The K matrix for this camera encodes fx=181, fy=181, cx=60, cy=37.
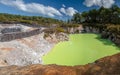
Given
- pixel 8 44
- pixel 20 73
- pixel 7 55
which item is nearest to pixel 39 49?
pixel 8 44

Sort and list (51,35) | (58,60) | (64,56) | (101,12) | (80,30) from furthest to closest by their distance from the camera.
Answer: (101,12) → (80,30) → (51,35) → (64,56) → (58,60)

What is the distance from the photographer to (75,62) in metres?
23.7

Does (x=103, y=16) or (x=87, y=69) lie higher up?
(x=103, y=16)

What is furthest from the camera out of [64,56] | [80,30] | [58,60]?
[80,30]

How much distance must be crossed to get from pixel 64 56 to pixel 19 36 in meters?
7.60

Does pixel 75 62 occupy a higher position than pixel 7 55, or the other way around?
pixel 7 55

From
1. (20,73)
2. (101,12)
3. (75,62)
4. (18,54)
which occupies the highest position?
(101,12)

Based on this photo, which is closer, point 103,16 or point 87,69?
point 87,69

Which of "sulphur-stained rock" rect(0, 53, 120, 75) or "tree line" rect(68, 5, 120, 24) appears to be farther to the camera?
"tree line" rect(68, 5, 120, 24)

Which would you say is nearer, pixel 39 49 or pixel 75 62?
pixel 75 62

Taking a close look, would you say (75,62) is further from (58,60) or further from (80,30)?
(80,30)

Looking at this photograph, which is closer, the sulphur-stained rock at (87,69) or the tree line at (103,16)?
the sulphur-stained rock at (87,69)

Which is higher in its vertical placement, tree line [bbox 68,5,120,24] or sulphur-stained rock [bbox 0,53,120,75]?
tree line [bbox 68,5,120,24]

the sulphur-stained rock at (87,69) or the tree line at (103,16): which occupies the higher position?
the tree line at (103,16)
